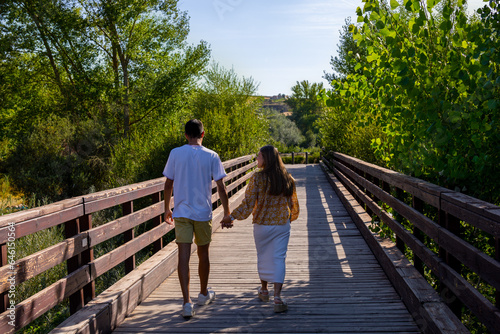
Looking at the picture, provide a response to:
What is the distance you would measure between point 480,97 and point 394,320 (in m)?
2.08

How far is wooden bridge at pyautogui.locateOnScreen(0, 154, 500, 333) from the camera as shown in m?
3.28

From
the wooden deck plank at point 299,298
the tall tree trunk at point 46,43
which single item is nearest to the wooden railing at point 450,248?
the wooden deck plank at point 299,298

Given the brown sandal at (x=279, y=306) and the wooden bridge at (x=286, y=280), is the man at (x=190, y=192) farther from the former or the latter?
the brown sandal at (x=279, y=306)

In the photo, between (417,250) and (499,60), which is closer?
(499,60)

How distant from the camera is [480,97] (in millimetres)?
4012

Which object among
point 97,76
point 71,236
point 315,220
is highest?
point 97,76

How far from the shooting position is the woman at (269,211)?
499 cm

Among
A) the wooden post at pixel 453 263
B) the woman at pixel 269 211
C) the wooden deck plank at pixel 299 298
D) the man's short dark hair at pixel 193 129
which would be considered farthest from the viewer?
the woman at pixel 269 211

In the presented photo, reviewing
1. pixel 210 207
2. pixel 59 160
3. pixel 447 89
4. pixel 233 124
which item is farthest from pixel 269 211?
pixel 59 160

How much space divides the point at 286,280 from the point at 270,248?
110 cm

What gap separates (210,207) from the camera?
4918 mm

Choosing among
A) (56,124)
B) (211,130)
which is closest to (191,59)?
(56,124)

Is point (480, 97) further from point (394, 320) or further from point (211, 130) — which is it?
point (211, 130)

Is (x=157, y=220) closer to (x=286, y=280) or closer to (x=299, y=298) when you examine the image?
(x=286, y=280)
